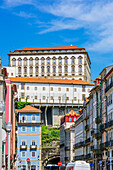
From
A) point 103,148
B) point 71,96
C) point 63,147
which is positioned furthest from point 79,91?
point 103,148

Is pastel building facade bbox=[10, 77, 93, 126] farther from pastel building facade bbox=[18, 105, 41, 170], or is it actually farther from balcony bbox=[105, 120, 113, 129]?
balcony bbox=[105, 120, 113, 129]

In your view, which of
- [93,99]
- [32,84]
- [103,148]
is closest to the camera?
[103,148]

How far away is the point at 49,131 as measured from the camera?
158 metres

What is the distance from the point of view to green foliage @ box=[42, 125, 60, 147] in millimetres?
148425

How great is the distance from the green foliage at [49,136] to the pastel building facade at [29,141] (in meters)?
25.4

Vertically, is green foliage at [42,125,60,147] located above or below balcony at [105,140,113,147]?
above

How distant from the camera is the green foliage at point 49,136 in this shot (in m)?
148

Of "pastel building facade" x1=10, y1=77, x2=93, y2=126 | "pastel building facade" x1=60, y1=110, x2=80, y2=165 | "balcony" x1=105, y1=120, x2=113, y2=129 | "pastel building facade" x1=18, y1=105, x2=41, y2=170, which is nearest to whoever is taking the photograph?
"balcony" x1=105, y1=120, x2=113, y2=129

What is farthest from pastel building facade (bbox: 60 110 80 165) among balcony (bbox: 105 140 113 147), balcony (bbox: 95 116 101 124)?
balcony (bbox: 105 140 113 147)

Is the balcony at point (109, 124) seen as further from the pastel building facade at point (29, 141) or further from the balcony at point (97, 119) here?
the pastel building facade at point (29, 141)

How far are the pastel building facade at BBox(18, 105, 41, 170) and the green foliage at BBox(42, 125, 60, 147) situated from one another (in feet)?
83.3

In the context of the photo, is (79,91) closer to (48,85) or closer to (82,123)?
(48,85)

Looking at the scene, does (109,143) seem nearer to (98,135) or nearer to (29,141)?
(98,135)

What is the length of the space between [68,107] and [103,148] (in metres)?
116
